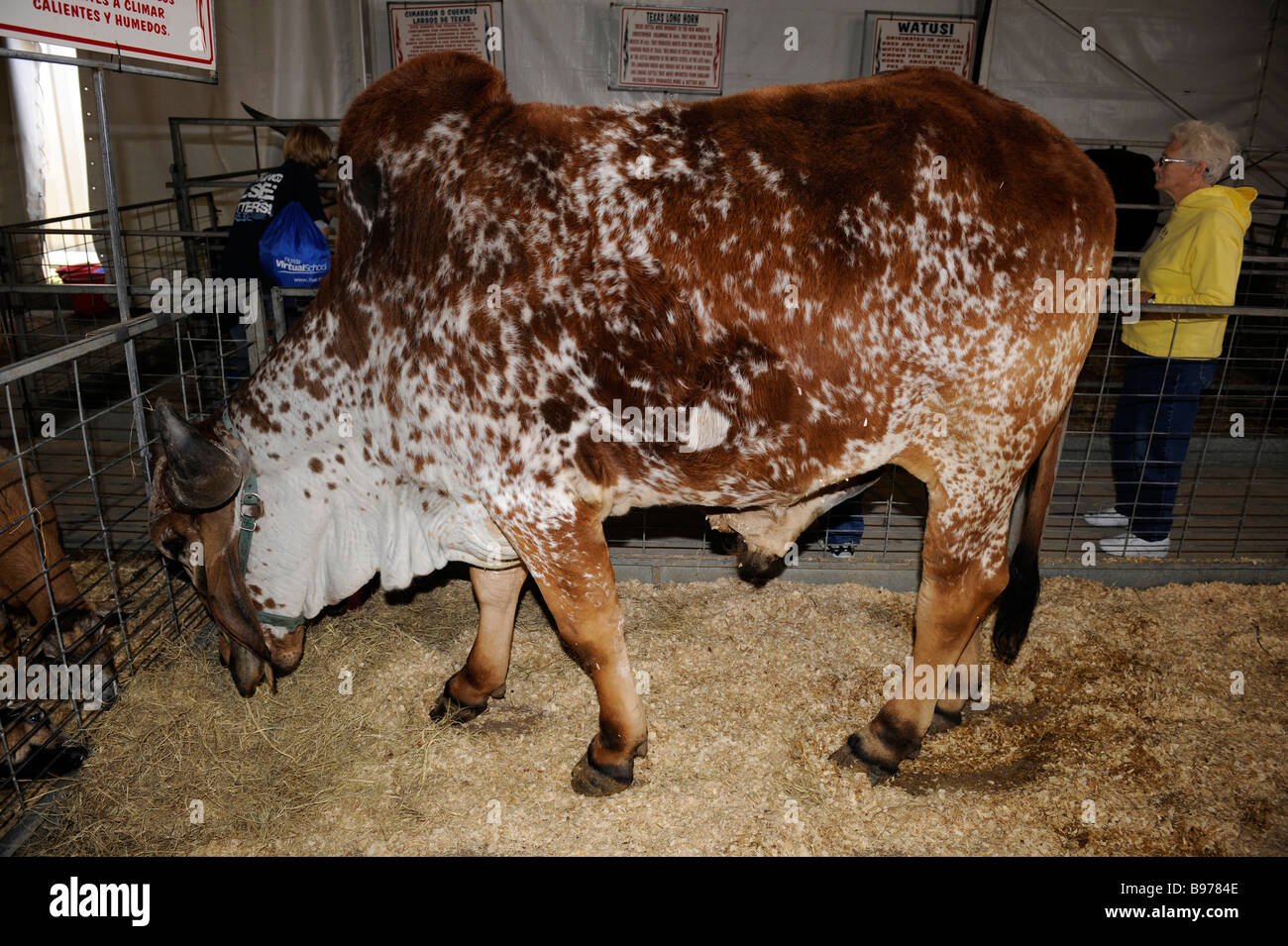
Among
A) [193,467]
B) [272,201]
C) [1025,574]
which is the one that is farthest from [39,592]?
[1025,574]

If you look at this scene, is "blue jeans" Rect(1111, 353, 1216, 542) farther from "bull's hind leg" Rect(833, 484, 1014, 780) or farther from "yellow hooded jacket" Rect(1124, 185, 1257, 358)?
"bull's hind leg" Rect(833, 484, 1014, 780)

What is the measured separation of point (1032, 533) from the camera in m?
3.62

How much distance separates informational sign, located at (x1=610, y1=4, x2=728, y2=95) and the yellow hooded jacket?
4907mm

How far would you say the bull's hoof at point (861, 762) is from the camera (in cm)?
344

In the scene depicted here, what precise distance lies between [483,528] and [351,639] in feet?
4.79

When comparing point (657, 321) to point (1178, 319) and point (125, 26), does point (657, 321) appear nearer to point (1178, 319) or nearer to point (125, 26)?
point (125, 26)

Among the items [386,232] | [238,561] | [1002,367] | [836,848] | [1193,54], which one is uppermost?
[1193,54]

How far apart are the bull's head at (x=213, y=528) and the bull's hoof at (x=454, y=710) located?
62cm

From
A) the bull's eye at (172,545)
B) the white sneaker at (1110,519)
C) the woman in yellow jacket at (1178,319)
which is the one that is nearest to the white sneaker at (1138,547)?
the woman in yellow jacket at (1178,319)

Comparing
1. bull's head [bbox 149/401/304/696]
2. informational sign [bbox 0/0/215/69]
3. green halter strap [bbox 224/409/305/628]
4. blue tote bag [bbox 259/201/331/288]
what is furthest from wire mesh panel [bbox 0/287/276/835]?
informational sign [bbox 0/0/215/69]

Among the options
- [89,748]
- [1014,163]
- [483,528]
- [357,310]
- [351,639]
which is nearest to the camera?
[1014,163]

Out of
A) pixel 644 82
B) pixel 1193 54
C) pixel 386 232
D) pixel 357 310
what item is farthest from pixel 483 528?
pixel 1193 54

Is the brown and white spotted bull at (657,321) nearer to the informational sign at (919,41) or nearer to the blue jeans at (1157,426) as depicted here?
the blue jeans at (1157,426)

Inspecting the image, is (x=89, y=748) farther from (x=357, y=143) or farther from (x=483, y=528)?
(x=357, y=143)
